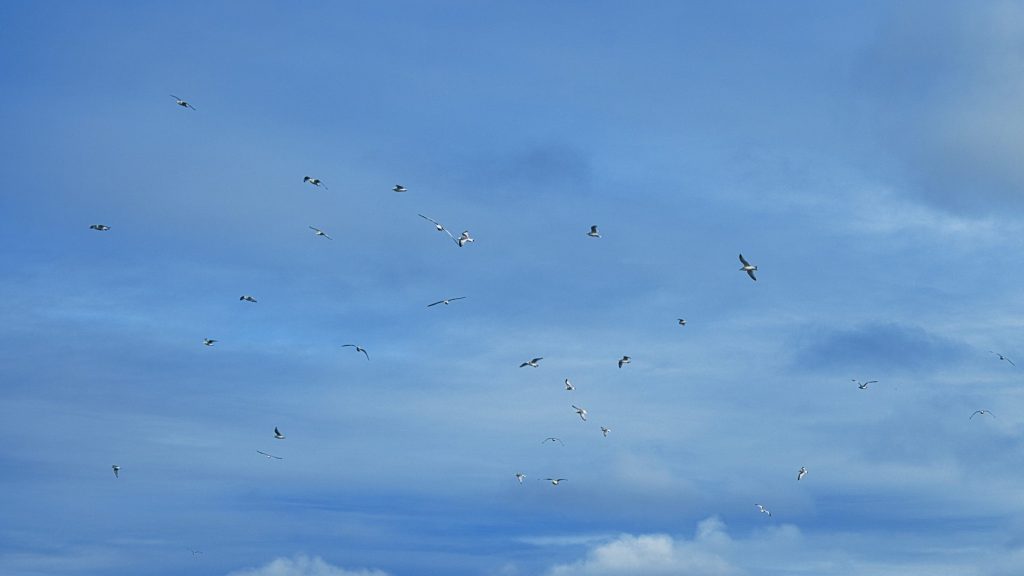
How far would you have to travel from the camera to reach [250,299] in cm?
18538

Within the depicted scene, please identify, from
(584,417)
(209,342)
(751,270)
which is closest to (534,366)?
(584,417)

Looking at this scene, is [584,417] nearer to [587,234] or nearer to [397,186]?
[587,234]

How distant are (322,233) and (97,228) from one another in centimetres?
2925

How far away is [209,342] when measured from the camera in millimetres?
187125

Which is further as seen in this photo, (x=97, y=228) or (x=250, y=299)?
(x=250, y=299)

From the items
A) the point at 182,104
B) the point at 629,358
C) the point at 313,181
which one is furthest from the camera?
the point at 629,358

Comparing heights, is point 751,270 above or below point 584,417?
above

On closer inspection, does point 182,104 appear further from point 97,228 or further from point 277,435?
point 277,435

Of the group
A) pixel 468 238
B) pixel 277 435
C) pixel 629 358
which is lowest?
pixel 277 435

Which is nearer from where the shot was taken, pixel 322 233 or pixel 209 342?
pixel 322 233

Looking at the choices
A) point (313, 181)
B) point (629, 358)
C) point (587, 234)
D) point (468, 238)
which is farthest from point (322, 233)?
point (629, 358)

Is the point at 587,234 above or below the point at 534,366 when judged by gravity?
above

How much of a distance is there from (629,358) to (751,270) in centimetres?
2416

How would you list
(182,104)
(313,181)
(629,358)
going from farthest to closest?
(629,358), (313,181), (182,104)
